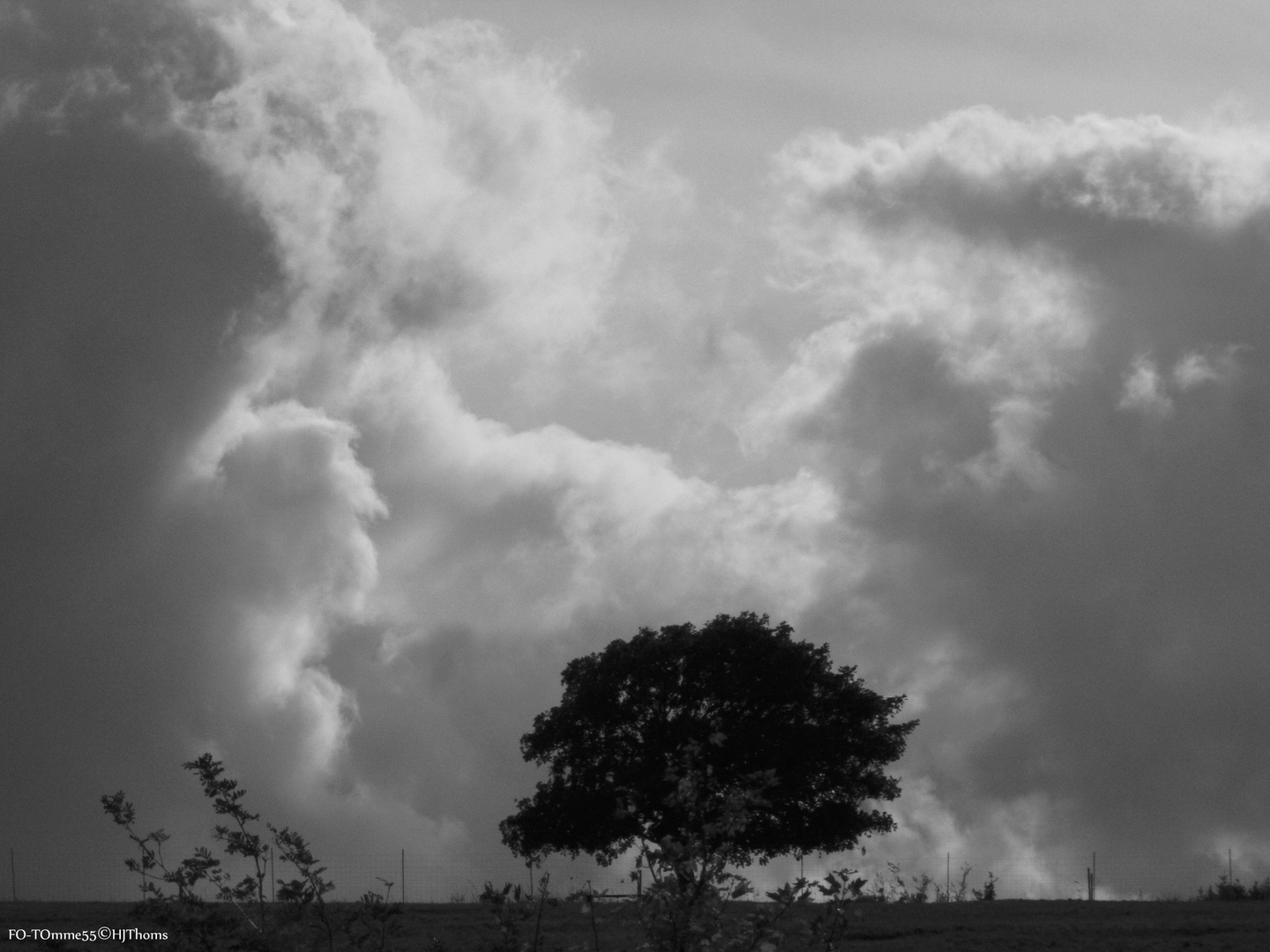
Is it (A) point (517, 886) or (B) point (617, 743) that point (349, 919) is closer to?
(A) point (517, 886)

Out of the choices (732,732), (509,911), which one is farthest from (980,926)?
(509,911)

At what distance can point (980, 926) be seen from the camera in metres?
32.0

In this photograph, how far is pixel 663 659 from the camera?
48.1 metres

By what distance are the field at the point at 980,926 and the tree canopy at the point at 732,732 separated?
7.42m

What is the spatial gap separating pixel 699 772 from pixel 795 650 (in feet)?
131

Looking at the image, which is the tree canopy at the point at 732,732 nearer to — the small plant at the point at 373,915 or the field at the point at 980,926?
the field at the point at 980,926

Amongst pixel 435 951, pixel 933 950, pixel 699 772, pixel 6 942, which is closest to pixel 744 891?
pixel 699 772

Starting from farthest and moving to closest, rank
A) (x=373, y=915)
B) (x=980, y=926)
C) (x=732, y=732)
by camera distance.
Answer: (x=732, y=732) < (x=980, y=926) < (x=373, y=915)

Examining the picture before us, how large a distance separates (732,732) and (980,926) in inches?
605

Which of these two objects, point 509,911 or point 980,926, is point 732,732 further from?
point 509,911

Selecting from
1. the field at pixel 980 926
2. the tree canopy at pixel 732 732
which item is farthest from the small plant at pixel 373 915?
the tree canopy at pixel 732 732

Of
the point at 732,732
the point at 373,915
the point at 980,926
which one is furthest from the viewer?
the point at 732,732

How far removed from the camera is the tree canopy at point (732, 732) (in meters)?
46.6

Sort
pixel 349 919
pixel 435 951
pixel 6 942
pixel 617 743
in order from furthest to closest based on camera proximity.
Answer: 1. pixel 617 743
2. pixel 6 942
3. pixel 435 951
4. pixel 349 919
